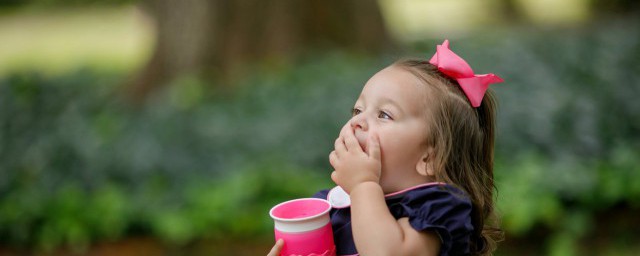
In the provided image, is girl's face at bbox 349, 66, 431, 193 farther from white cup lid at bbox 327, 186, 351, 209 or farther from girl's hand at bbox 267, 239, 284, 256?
girl's hand at bbox 267, 239, 284, 256

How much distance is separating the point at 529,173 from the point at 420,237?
10.3 ft

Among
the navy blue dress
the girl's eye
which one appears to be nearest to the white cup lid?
the navy blue dress

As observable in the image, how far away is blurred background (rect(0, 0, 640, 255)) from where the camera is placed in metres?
4.84

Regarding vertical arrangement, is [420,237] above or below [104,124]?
above

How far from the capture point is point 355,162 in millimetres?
2041

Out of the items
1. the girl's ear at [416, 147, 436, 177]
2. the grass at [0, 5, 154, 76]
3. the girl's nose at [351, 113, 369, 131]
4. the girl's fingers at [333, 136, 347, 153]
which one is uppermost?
the girl's nose at [351, 113, 369, 131]

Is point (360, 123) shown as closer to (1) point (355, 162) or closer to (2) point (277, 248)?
(1) point (355, 162)

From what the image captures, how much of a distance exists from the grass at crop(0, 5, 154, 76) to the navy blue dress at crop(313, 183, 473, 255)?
8.27 meters

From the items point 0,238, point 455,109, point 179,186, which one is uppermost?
point 455,109

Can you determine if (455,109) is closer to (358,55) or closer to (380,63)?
(380,63)

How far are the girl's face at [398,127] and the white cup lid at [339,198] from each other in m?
0.13

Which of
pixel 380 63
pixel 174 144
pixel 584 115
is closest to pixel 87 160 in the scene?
pixel 174 144

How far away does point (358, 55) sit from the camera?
762 cm

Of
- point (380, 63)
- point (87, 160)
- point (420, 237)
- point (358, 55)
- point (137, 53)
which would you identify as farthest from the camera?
point (137, 53)
